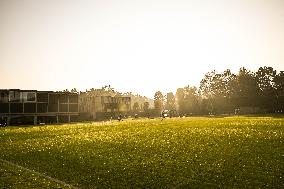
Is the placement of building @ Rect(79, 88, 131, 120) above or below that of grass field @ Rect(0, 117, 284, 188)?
above

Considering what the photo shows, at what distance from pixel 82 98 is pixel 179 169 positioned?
86.9 m

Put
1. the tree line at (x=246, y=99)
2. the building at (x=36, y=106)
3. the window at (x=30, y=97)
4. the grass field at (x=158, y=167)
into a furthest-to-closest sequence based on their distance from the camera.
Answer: the tree line at (x=246, y=99) → the window at (x=30, y=97) → the building at (x=36, y=106) → the grass field at (x=158, y=167)

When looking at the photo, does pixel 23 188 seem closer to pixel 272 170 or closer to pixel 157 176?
pixel 157 176

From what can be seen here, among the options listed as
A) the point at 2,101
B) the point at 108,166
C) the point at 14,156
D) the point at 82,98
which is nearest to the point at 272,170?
the point at 108,166

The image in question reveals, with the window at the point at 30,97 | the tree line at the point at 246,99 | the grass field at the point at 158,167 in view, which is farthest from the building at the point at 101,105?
the grass field at the point at 158,167

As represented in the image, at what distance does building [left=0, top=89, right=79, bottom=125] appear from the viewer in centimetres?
5528

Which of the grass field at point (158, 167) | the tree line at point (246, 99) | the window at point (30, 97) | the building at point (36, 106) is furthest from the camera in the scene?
the tree line at point (246, 99)

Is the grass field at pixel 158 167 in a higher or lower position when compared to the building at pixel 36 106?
lower

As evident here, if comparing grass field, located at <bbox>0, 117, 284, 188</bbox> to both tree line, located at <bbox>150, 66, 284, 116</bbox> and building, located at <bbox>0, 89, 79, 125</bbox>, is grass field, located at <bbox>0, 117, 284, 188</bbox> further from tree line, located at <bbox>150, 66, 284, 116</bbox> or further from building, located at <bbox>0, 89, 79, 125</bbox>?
tree line, located at <bbox>150, 66, 284, 116</bbox>

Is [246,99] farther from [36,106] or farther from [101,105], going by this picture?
[36,106]

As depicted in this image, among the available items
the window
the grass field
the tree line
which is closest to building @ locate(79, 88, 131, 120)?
the tree line

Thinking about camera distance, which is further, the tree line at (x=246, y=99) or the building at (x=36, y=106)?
the tree line at (x=246, y=99)

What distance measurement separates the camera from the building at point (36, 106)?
55.3 m

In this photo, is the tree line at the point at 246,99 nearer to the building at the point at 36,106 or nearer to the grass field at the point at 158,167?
the building at the point at 36,106
